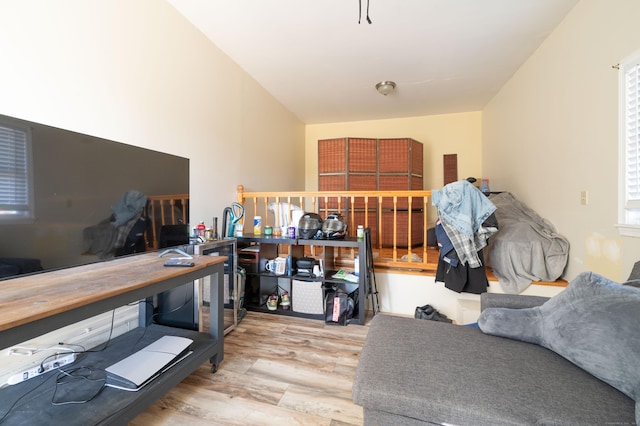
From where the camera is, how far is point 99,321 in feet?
5.28

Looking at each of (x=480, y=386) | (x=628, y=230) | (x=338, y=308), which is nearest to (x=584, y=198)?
(x=628, y=230)

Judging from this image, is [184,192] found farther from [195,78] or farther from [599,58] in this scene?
[599,58]

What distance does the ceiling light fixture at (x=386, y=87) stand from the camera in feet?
11.0

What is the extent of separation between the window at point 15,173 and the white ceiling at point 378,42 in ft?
5.88

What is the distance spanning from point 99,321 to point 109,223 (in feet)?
2.46

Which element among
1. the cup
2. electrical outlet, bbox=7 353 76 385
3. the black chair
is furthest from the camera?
the cup

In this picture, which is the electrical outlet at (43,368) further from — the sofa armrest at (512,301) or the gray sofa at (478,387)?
the sofa armrest at (512,301)

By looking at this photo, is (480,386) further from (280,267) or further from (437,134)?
(437,134)

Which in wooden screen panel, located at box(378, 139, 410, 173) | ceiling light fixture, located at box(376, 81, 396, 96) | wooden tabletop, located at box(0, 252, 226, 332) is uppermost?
ceiling light fixture, located at box(376, 81, 396, 96)

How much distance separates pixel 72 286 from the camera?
42.1 inches

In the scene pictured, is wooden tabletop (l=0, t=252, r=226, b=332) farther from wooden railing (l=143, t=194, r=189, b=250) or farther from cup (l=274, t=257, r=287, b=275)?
cup (l=274, t=257, r=287, b=275)

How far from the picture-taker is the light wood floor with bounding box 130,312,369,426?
1.28 meters

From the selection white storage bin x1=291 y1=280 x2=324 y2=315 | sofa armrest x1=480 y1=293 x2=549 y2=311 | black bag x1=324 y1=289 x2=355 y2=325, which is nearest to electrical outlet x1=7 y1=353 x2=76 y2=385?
white storage bin x1=291 y1=280 x2=324 y2=315

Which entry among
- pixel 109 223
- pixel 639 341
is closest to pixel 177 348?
pixel 109 223
